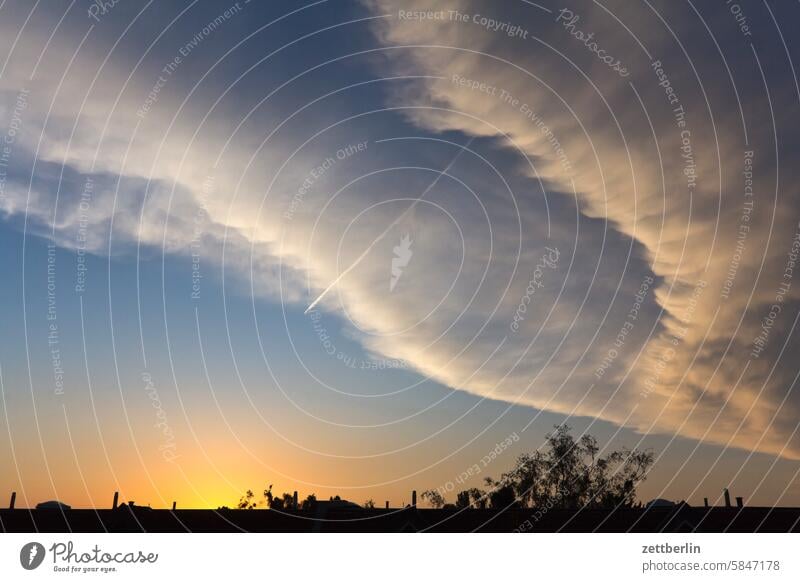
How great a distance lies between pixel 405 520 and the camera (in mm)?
42812

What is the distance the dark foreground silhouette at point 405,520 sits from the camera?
138 feet

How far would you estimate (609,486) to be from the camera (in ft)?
328

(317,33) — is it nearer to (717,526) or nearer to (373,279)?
(373,279)

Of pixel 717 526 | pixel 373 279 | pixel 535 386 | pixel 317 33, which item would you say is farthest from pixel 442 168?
pixel 717 526

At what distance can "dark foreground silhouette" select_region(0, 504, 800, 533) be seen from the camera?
4206 centimetres
